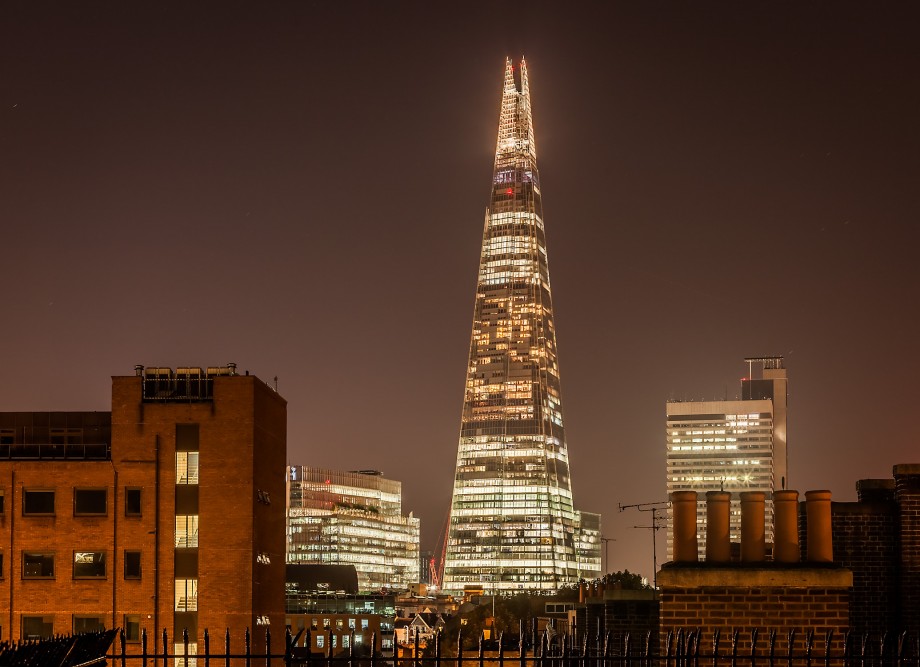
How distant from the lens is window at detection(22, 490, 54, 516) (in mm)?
76938

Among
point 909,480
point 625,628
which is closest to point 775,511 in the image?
point 909,480

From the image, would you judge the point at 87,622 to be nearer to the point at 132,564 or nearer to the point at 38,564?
the point at 132,564

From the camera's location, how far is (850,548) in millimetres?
23172

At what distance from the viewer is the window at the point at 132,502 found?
77562 millimetres

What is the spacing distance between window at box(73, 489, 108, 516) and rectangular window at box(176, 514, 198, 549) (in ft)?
13.3

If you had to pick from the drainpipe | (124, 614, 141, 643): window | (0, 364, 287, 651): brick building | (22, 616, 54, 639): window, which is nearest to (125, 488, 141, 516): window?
(0, 364, 287, 651): brick building

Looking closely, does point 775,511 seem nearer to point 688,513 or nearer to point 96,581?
point 688,513

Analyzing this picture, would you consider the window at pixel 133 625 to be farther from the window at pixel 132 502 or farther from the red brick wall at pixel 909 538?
the red brick wall at pixel 909 538

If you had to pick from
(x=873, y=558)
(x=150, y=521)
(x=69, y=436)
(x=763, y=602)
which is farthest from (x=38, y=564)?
(x=763, y=602)

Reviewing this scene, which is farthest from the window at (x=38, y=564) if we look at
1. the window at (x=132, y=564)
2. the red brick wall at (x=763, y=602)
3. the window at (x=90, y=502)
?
the red brick wall at (x=763, y=602)

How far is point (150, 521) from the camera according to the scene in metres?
77.5

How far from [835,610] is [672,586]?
2.00 metres

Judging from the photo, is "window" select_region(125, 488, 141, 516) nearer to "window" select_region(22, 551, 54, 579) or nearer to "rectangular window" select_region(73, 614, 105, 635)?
"window" select_region(22, 551, 54, 579)

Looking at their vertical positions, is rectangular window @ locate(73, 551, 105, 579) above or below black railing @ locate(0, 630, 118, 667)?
below
